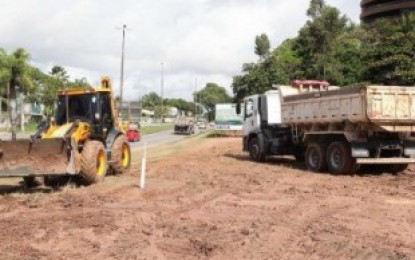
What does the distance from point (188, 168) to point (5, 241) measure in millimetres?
12003

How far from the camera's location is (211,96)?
177250 millimetres

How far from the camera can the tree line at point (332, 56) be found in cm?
4222

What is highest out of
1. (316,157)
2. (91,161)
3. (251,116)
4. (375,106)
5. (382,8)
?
(382,8)

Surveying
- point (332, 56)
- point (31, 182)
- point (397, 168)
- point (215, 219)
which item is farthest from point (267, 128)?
point (332, 56)

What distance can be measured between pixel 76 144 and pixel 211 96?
163m

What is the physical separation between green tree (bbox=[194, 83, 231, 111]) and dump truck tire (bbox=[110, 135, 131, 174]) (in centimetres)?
14777

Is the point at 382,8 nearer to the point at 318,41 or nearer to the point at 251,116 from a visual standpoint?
the point at 318,41

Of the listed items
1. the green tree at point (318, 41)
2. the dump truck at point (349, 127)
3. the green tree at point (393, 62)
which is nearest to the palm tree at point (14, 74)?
the green tree at point (318, 41)

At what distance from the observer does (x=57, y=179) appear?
17188 millimetres

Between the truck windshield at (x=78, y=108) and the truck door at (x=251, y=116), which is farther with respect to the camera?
the truck door at (x=251, y=116)

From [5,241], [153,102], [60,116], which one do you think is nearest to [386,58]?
[60,116]

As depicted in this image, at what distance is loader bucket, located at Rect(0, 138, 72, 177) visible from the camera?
14.6m

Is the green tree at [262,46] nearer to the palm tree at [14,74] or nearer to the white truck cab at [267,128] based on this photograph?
the palm tree at [14,74]

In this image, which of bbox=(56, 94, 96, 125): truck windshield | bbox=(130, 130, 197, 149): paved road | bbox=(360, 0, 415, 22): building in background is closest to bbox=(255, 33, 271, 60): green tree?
bbox=(130, 130, 197, 149): paved road
